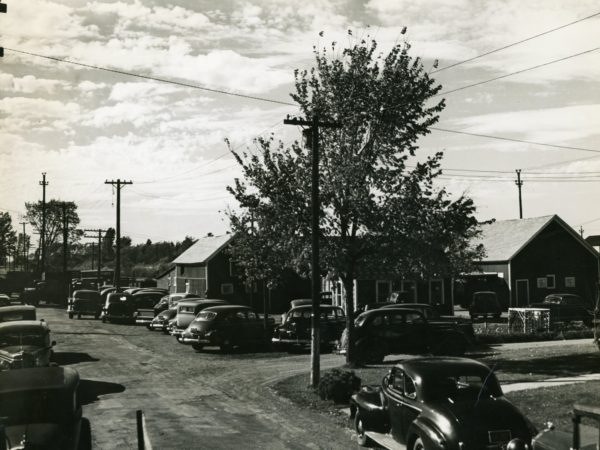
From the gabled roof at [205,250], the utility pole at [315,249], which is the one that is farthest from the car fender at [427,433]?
the gabled roof at [205,250]

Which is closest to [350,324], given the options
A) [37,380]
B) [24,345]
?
[24,345]

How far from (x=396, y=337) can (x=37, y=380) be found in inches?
518

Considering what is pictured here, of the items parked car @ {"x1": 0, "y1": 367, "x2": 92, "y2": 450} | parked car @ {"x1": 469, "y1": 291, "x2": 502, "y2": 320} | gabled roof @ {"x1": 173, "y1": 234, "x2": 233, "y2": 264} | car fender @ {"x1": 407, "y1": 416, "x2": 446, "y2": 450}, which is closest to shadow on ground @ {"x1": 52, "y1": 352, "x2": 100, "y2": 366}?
parked car @ {"x1": 0, "y1": 367, "x2": 92, "y2": 450}

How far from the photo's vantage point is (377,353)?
67.2 ft

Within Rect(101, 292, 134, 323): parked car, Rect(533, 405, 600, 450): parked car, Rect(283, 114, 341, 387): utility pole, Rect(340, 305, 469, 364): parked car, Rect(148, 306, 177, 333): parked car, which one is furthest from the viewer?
Rect(101, 292, 134, 323): parked car

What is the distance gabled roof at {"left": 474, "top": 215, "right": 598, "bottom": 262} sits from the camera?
4462 centimetres

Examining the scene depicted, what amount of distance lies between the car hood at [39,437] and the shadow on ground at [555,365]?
11416 millimetres

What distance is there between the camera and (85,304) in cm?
4391

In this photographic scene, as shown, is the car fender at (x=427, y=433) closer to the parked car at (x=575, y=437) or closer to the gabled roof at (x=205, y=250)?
the parked car at (x=575, y=437)

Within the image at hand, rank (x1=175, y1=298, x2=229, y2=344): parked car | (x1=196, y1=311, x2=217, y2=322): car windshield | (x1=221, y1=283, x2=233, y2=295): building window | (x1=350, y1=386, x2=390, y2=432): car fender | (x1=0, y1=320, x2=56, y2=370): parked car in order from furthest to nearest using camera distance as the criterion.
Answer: (x1=221, y1=283, x2=233, y2=295): building window < (x1=175, y1=298, x2=229, y2=344): parked car < (x1=196, y1=311, x2=217, y2=322): car windshield < (x1=0, y1=320, x2=56, y2=370): parked car < (x1=350, y1=386, x2=390, y2=432): car fender

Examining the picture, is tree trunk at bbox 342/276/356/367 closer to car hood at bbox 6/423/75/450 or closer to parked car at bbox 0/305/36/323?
parked car at bbox 0/305/36/323

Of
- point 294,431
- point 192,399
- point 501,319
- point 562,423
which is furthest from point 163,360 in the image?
point 501,319

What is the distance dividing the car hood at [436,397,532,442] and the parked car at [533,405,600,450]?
2.77 feet

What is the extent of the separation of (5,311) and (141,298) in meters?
19.1
